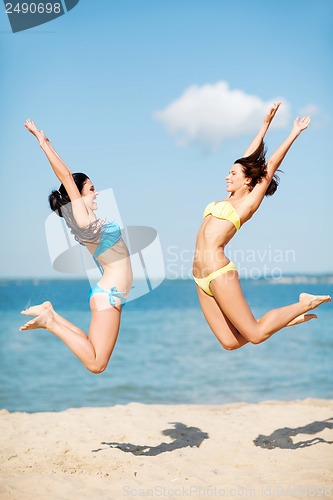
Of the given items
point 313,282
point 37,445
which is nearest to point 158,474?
point 37,445

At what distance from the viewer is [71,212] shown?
521cm

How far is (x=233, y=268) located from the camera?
5.25 metres

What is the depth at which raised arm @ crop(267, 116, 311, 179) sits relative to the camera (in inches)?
206

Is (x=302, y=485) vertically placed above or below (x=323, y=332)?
above

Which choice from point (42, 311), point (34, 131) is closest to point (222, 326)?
point (42, 311)

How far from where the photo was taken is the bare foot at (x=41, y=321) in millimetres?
4949

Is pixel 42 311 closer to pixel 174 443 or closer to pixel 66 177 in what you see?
pixel 66 177

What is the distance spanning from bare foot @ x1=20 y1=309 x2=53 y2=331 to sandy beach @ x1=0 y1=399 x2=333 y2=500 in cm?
131

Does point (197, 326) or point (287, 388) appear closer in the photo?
point (287, 388)

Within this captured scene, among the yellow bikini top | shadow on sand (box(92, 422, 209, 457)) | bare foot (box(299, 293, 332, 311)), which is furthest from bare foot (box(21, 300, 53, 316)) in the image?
bare foot (box(299, 293, 332, 311))

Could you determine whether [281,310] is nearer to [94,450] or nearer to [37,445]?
[94,450]

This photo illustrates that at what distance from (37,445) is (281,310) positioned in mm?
3059

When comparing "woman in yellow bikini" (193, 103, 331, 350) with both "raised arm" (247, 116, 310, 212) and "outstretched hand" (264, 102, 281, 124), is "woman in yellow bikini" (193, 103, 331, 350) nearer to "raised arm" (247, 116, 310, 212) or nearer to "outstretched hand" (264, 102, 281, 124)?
"raised arm" (247, 116, 310, 212)

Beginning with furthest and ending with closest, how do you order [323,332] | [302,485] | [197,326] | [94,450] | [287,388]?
1. [197,326]
2. [323,332]
3. [287,388]
4. [94,450]
5. [302,485]
